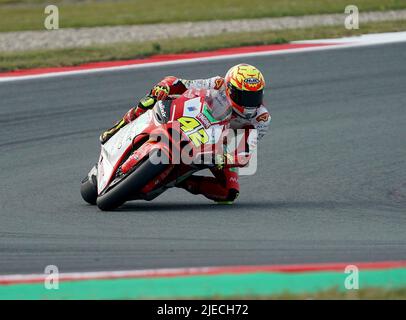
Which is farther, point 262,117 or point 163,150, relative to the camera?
point 262,117

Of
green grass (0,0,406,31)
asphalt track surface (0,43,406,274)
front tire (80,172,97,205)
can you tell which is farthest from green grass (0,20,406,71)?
front tire (80,172,97,205)

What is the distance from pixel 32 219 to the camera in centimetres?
890

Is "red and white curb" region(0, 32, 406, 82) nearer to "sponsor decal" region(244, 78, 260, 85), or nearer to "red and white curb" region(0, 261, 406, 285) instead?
"sponsor decal" region(244, 78, 260, 85)

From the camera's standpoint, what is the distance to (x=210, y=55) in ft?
54.0

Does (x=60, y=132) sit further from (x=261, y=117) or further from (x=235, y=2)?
(x=235, y=2)

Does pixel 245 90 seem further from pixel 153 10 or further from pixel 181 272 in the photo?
pixel 153 10

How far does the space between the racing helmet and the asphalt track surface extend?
2.96ft

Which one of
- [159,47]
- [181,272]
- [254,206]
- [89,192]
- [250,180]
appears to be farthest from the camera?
[159,47]

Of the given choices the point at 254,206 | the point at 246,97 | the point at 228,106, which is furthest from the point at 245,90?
the point at 254,206

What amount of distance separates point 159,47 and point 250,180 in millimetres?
6548

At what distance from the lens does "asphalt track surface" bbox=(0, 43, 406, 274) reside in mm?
7656

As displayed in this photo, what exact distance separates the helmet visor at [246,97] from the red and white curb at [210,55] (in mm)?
6637

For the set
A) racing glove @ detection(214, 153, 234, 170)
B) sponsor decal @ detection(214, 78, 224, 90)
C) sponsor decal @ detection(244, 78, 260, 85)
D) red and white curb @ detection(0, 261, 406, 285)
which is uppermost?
sponsor decal @ detection(214, 78, 224, 90)

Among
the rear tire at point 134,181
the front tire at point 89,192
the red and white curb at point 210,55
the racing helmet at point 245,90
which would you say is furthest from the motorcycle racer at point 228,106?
the red and white curb at point 210,55
